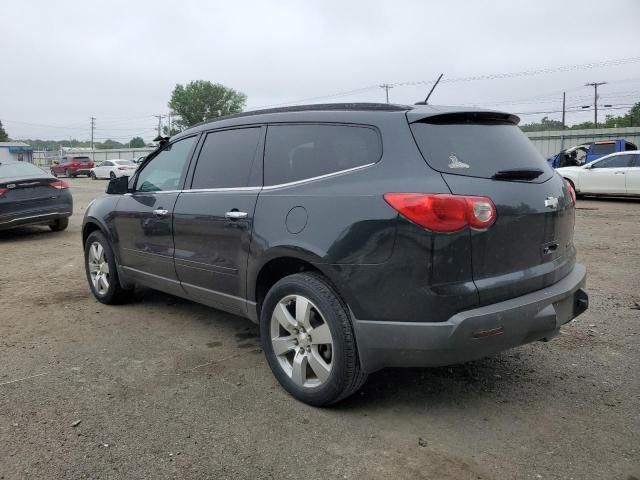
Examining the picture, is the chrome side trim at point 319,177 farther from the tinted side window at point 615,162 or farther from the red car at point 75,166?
the red car at point 75,166

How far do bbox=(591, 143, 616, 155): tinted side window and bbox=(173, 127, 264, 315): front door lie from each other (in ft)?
68.1

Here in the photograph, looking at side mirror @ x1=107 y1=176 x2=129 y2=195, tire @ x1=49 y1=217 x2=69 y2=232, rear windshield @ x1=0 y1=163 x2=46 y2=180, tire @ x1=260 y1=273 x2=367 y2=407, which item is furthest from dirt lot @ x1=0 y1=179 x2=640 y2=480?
tire @ x1=49 y1=217 x2=69 y2=232

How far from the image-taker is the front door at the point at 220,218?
11.8ft

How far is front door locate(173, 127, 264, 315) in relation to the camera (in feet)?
11.8

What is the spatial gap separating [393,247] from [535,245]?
87 centimetres

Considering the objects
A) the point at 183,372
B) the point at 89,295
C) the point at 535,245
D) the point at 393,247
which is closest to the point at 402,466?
the point at 393,247

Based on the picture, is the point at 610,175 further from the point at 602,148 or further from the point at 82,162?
the point at 82,162

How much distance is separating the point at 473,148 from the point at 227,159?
1.81 m

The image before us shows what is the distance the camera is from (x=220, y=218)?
3.74 m

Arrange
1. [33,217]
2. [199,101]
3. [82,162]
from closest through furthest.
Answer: [33,217]
[82,162]
[199,101]

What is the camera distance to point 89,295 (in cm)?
578

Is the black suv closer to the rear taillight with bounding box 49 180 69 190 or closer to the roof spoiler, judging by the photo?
the roof spoiler

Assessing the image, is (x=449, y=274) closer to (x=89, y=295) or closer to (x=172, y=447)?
(x=172, y=447)

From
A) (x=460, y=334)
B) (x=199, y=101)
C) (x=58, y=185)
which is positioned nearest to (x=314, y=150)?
(x=460, y=334)
